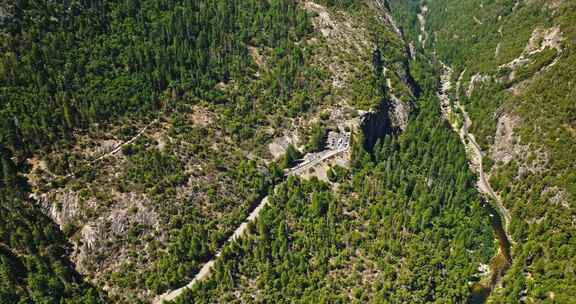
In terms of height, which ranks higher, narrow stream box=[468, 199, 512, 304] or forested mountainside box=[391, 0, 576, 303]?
forested mountainside box=[391, 0, 576, 303]

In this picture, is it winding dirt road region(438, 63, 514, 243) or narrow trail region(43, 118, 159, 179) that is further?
winding dirt road region(438, 63, 514, 243)

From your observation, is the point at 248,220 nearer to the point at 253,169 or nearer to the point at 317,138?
the point at 253,169

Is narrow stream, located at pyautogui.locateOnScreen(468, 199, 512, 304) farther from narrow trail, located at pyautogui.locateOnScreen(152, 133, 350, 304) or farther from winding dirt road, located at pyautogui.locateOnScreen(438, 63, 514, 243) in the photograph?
narrow trail, located at pyautogui.locateOnScreen(152, 133, 350, 304)

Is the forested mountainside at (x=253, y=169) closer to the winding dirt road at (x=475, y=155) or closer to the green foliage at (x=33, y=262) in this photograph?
the green foliage at (x=33, y=262)

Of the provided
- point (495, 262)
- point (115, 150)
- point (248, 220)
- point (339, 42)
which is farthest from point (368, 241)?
point (339, 42)

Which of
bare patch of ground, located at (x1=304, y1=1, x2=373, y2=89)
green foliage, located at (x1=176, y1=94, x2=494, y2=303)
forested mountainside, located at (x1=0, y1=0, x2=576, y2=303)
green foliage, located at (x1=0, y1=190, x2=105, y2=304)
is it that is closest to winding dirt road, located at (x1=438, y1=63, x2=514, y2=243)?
forested mountainside, located at (x1=0, y1=0, x2=576, y2=303)
